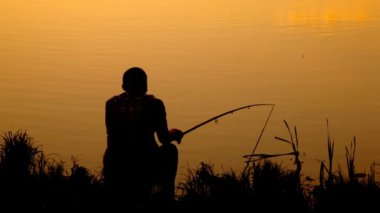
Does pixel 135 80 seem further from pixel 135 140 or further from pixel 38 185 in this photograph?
pixel 38 185

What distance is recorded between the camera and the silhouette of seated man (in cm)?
475

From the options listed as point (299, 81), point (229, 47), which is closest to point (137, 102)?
point (299, 81)

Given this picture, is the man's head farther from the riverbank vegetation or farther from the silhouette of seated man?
the riverbank vegetation

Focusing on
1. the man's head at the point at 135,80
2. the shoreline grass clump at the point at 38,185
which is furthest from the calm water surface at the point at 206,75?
the man's head at the point at 135,80

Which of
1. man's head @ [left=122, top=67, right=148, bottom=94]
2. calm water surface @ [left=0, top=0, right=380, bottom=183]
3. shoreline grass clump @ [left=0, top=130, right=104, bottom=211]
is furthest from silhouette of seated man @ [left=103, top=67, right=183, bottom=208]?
calm water surface @ [left=0, top=0, right=380, bottom=183]

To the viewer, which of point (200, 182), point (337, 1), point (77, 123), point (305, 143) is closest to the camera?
point (200, 182)

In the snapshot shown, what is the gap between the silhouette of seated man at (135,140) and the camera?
15.6ft

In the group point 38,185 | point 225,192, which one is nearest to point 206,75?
point 38,185

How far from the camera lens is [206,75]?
36.4 ft

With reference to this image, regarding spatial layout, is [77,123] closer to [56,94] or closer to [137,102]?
[56,94]

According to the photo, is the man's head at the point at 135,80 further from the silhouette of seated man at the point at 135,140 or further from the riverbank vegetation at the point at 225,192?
the riverbank vegetation at the point at 225,192

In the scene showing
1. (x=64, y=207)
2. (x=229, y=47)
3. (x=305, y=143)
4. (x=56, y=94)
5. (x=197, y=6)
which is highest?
(x=197, y=6)

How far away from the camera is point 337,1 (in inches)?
940

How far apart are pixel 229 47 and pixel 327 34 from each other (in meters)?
2.78
